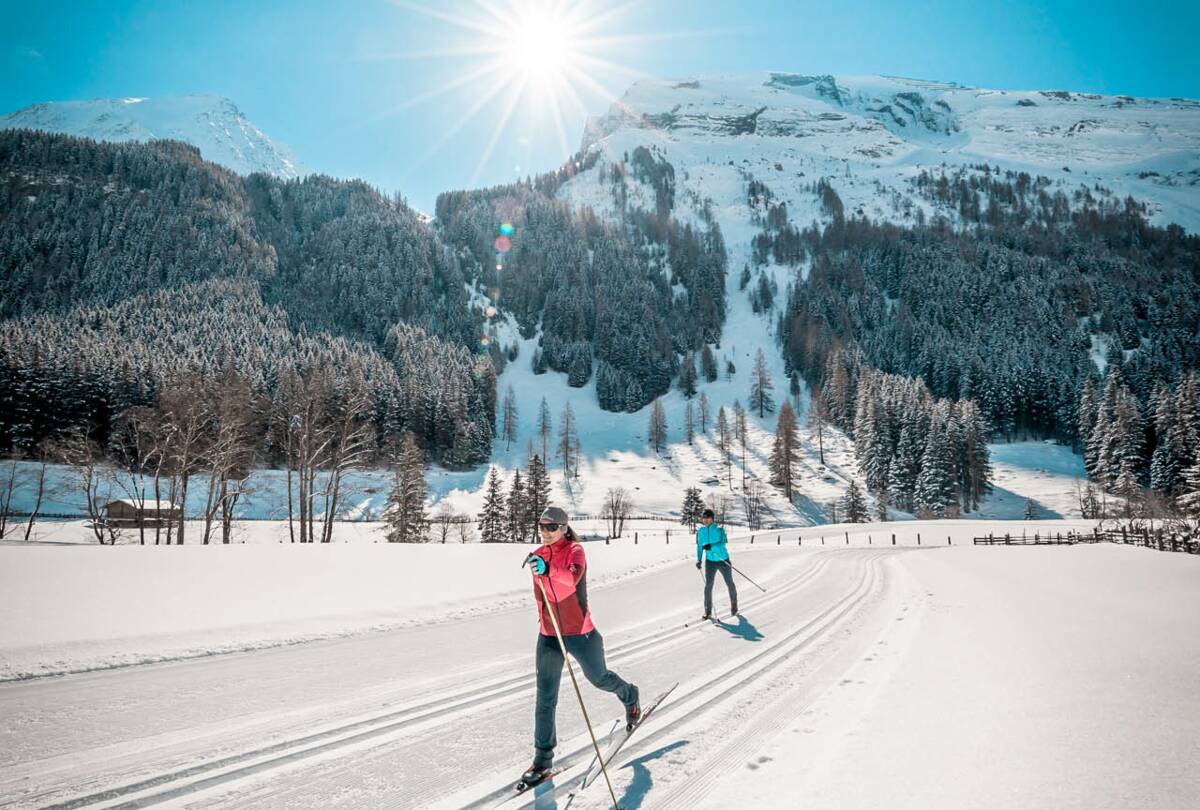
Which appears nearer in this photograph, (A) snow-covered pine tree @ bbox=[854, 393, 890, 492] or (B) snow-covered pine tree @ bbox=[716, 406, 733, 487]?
(A) snow-covered pine tree @ bbox=[854, 393, 890, 492]

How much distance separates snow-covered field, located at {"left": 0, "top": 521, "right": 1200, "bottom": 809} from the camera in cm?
361

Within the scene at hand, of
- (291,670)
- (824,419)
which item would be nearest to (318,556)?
(291,670)

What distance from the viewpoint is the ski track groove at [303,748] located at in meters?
3.46

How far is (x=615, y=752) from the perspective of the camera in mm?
4363

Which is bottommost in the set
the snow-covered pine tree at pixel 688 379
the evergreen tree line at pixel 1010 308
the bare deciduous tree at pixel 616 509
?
the bare deciduous tree at pixel 616 509

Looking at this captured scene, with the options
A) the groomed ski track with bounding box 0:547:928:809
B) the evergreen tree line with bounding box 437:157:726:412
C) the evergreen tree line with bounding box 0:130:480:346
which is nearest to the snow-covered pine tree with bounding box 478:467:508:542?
the groomed ski track with bounding box 0:547:928:809

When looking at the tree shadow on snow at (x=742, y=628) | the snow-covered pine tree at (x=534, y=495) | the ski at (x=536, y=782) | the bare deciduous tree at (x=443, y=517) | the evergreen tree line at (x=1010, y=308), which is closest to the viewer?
the ski at (x=536, y=782)

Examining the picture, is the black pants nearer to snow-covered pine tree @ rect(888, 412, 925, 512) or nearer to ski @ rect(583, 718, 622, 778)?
ski @ rect(583, 718, 622, 778)

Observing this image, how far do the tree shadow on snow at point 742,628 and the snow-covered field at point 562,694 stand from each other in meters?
0.11

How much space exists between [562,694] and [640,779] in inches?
90.7

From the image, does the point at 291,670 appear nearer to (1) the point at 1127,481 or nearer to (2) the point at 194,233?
(1) the point at 1127,481

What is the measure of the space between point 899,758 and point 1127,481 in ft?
256

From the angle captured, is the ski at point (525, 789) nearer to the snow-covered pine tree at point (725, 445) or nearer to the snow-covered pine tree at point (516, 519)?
the snow-covered pine tree at point (516, 519)

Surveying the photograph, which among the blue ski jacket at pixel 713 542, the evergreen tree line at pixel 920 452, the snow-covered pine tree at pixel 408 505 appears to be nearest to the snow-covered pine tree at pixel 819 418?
the evergreen tree line at pixel 920 452
